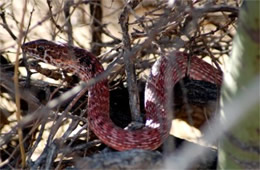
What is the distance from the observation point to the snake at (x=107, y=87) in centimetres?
380

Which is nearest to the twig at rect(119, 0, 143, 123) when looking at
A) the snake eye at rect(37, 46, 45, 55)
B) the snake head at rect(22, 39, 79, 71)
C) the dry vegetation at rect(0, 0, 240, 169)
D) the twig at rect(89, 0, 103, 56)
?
the dry vegetation at rect(0, 0, 240, 169)

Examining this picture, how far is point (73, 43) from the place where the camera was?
5016 mm

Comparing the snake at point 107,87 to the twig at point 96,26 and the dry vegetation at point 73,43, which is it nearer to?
the dry vegetation at point 73,43

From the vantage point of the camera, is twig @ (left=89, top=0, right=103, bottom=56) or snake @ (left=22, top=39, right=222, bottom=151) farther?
twig @ (left=89, top=0, right=103, bottom=56)

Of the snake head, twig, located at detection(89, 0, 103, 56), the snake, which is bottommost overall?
the snake

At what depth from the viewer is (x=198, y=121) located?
541cm

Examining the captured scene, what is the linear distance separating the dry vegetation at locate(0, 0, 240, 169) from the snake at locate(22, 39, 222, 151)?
10 cm

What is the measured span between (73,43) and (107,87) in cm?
105

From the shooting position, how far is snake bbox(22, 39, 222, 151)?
12.5 feet

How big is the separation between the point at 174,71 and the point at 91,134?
75cm

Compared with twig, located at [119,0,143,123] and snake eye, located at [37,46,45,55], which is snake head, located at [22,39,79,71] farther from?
twig, located at [119,0,143,123]

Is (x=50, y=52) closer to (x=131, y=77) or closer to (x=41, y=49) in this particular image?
(x=41, y=49)

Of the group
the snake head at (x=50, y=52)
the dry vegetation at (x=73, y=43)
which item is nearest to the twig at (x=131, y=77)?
the dry vegetation at (x=73, y=43)

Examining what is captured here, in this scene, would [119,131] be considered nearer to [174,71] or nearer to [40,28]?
[174,71]
